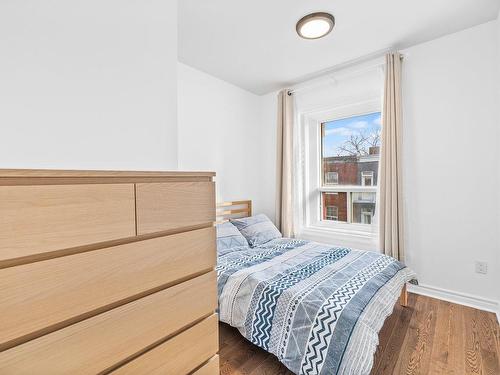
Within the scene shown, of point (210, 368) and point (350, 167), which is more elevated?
point (350, 167)

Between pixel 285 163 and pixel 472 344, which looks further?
pixel 285 163

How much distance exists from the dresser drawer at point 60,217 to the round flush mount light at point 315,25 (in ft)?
6.82

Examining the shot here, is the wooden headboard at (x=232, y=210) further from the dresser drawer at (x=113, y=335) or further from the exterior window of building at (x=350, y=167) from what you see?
the dresser drawer at (x=113, y=335)

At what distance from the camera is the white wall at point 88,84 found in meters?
0.90

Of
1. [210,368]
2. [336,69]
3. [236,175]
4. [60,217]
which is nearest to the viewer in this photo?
[60,217]

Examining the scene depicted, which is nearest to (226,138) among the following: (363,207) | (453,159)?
(363,207)

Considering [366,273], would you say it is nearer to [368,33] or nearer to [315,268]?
[315,268]

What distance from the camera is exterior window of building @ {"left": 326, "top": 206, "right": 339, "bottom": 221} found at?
11.2 ft

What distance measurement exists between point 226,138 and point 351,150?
1.65 meters

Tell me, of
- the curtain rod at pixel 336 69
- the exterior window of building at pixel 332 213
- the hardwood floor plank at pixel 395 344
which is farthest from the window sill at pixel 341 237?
the curtain rod at pixel 336 69

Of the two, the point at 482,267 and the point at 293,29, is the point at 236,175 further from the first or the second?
the point at 482,267

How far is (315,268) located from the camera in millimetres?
2061

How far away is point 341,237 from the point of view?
10.4 feet

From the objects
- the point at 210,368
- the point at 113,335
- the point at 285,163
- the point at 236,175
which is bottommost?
the point at 210,368
